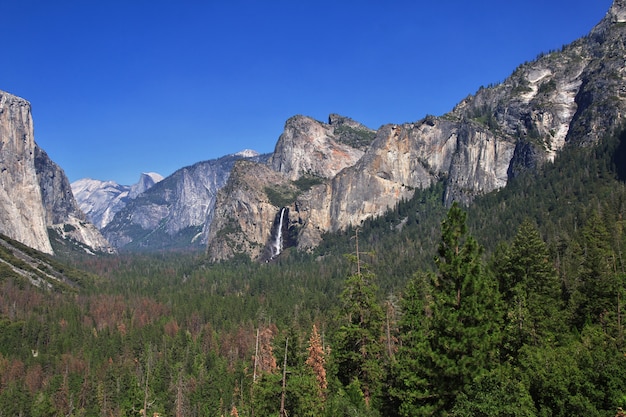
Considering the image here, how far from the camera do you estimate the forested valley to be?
26453 millimetres

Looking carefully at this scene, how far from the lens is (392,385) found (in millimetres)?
32781

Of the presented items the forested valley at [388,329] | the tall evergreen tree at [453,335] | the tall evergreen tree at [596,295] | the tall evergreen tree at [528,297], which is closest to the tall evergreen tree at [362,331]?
the forested valley at [388,329]

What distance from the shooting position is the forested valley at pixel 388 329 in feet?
86.8

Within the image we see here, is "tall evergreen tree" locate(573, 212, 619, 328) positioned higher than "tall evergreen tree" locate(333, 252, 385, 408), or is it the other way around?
"tall evergreen tree" locate(573, 212, 619, 328)

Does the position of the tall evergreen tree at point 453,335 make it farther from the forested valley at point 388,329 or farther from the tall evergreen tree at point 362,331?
the tall evergreen tree at point 362,331

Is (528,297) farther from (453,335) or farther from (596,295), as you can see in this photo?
(453,335)

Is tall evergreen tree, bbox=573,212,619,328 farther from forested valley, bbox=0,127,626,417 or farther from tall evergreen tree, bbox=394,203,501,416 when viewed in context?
tall evergreen tree, bbox=394,203,501,416

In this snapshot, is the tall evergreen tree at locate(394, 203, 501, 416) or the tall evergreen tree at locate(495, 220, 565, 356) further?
the tall evergreen tree at locate(495, 220, 565, 356)

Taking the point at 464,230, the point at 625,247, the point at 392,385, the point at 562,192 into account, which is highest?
the point at 562,192

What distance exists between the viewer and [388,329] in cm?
5825

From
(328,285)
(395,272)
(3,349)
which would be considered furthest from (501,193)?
(3,349)

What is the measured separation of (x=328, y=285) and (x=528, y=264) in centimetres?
10781

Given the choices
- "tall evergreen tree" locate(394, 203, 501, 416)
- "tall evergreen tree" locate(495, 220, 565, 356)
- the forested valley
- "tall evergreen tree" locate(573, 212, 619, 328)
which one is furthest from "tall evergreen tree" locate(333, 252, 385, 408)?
"tall evergreen tree" locate(573, 212, 619, 328)

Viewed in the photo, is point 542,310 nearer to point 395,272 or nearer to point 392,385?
point 392,385
